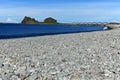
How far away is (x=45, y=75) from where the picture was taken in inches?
430

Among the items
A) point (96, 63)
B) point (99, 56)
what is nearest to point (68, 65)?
point (96, 63)

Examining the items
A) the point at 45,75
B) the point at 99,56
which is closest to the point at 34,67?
the point at 45,75

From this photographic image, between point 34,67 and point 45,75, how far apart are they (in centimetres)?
152

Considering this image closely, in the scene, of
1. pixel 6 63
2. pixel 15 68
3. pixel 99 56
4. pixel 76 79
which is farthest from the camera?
pixel 99 56

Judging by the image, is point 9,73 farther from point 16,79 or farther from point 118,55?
point 118,55

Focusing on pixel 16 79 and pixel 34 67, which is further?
pixel 34 67

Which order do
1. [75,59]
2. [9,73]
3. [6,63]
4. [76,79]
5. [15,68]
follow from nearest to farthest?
[76,79]
[9,73]
[15,68]
[6,63]
[75,59]

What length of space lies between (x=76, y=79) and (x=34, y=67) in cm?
244

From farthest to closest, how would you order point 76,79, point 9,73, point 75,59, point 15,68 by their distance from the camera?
point 75,59 → point 15,68 → point 9,73 → point 76,79

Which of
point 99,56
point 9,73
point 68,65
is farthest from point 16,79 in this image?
point 99,56

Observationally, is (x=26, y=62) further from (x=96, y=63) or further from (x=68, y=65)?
(x=96, y=63)

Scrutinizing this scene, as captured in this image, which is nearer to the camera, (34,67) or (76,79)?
(76,79)

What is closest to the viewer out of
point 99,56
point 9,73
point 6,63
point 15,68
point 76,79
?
point 76,79

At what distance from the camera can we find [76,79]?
34.5 ft
